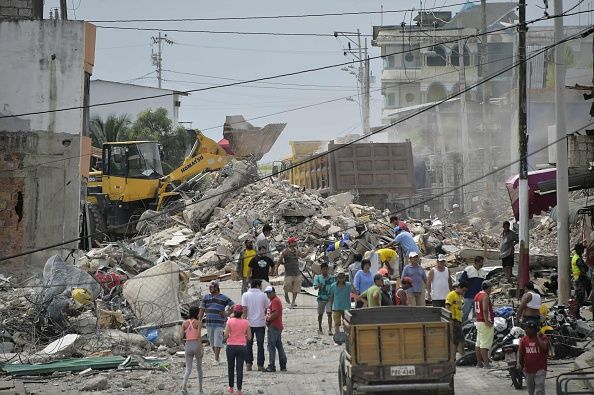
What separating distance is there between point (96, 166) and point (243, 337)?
34.1m

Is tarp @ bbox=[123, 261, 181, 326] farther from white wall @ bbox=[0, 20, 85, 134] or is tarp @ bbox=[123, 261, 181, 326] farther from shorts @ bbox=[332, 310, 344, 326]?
white wall @ bbox=[0, 20, 85, 134]

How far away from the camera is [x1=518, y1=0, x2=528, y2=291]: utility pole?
2394 cm

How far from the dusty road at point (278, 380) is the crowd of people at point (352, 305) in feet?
1.09

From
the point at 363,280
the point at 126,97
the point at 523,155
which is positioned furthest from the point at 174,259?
the point at 126,97

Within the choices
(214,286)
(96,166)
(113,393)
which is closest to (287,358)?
(214,286)

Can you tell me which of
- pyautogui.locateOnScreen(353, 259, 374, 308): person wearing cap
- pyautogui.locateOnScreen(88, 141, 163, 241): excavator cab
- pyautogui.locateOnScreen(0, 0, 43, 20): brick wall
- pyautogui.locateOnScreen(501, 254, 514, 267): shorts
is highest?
pyautogui.locateOnScreen(0, 0, 43, 20): brick wall

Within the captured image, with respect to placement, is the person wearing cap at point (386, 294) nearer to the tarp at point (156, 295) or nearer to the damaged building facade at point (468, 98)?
the tarp at point (156, 295)

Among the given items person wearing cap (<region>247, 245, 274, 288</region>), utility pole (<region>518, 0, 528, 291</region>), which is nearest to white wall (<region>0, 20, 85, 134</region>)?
person wearing cap (<region>247, 245, 274, 288</region>)

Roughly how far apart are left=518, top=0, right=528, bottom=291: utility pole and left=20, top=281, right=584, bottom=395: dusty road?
19.3 feet

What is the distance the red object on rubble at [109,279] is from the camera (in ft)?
81.9

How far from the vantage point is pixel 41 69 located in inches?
1150

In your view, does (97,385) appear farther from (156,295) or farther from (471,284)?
(471,284)

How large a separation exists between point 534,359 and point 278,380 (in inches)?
187

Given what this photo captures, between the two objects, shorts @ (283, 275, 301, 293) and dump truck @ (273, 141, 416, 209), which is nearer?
shorts @ (283, 275, 301, 293)
